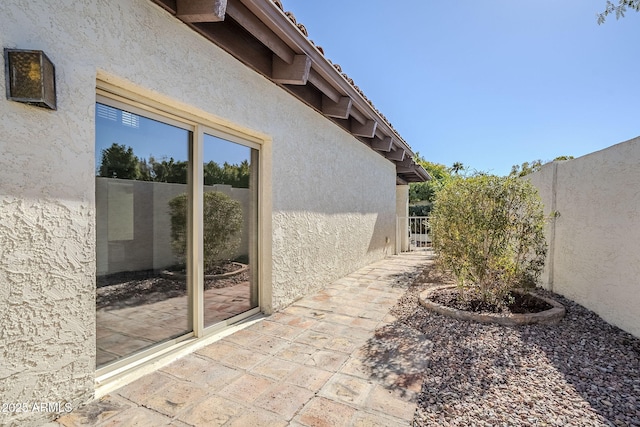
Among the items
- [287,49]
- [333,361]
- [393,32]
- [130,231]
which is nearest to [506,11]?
[393,32]

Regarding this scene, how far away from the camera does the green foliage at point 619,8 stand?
5.54m

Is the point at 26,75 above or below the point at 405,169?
below

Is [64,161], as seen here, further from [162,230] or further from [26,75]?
[162,230]

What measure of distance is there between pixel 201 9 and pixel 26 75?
2341 mm

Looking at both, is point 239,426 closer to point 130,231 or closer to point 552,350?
point 130,231

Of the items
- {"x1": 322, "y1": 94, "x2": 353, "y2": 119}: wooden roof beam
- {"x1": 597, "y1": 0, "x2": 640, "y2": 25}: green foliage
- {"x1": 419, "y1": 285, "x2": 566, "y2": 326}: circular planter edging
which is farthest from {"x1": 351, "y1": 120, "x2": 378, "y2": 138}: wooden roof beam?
{"x1": 419, "y1": 285, "x2": 566, "y2": 326}: circular planter edging

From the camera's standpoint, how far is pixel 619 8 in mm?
5672

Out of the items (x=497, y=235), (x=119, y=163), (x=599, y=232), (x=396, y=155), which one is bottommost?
(x=497, y=235)

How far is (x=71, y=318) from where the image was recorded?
3.19 meters

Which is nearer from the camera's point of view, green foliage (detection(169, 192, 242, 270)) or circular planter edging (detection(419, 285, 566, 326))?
green foliage (detection(169, 192, 242, 270))

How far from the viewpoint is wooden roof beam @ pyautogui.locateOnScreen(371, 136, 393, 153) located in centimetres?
1224

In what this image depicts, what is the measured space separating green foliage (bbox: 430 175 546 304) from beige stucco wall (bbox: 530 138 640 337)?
0.89 metres

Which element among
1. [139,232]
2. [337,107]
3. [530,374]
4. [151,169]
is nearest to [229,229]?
[139,232]

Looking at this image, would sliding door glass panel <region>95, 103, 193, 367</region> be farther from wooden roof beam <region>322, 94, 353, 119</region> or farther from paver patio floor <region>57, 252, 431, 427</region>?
wooden roof beam <region>322, 94, 353, 119</region>
